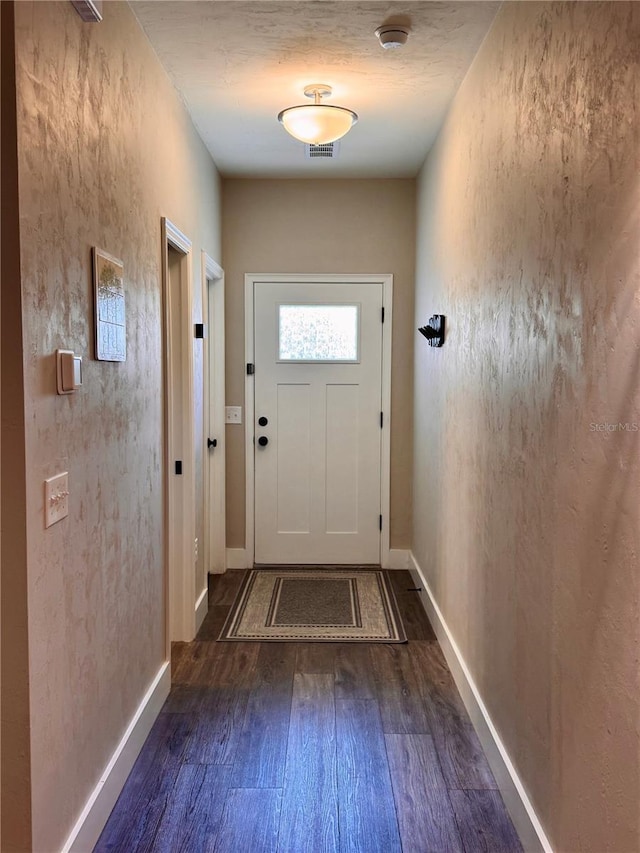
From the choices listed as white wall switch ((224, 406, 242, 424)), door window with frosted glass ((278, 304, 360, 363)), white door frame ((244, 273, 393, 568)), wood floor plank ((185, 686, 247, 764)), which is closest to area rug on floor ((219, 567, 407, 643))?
white door frame ((244, 273, 393, 568))

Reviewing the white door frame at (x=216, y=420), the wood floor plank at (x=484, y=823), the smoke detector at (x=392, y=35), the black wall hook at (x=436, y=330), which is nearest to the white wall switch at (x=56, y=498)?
the wood floor plank at (x=484, y=823)

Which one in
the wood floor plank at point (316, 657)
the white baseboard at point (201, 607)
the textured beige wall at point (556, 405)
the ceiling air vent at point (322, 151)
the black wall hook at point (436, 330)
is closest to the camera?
the textured beige wall at point (556, 405)

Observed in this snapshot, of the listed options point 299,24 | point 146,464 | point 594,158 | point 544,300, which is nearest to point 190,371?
point 146,464

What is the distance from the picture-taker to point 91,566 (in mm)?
1802

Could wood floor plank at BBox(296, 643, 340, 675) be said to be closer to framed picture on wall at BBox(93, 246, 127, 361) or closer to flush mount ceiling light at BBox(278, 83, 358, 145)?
framed picture on wall at BBox(93, 246, 127, 361)

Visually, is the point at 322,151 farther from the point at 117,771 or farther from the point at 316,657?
the point at 117,771

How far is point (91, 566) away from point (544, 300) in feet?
4.80

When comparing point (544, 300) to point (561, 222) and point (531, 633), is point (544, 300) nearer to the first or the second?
point (561, 222)

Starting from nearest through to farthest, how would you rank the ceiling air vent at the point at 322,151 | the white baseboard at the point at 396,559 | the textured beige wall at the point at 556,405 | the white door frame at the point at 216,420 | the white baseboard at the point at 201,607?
the textured beige wall at the point at 556,405 → the white baseboard at the point at 201,607 → the ceiling air vent at the point at 322,151 → the white door frame at the point at 216,420 → the white baseboard at the point at 396,559

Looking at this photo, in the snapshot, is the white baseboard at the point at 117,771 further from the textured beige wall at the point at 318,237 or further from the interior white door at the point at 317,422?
the textured beige wall at the point at 318,237

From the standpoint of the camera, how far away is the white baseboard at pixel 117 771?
67.8 inches

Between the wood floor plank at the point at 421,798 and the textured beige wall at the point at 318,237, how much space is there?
250cm

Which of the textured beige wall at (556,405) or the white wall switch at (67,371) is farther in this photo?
the white wall switch at (67,371)

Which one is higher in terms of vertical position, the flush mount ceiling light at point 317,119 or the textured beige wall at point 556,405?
the flush mount ceiling light at point 317,119
